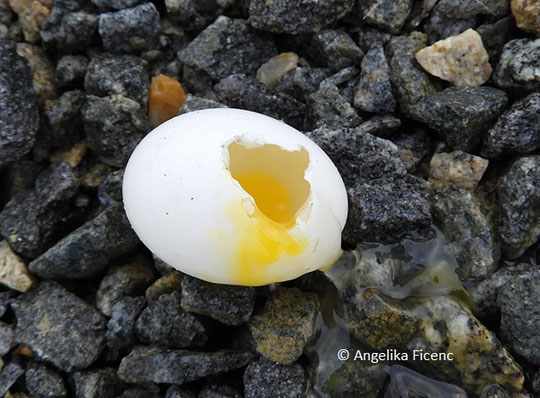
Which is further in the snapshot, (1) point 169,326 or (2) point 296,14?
(2) point 296,14

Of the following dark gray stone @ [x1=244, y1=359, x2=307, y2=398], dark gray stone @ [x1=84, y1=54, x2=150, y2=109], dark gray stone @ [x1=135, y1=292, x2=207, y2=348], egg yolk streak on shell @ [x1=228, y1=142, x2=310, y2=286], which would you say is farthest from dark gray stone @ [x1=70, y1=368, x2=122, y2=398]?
dark gray stone @ [x1=84, y1=54, x2=150, y2=109]

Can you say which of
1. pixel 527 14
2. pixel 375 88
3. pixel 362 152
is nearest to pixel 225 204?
pixel 362 152

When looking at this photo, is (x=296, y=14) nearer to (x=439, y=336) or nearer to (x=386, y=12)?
(x=386, y=12)

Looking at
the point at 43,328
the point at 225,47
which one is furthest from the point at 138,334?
the point at 225,47

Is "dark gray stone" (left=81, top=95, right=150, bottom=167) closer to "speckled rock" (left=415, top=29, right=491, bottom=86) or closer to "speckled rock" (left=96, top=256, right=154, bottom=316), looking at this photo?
"speckled rock" (left=96, top=256, right=154, bottom=316)

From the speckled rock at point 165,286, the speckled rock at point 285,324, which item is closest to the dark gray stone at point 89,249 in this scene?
the speckled rock at point 165,286

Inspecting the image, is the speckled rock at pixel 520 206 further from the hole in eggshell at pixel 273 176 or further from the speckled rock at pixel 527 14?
the hole in eggshell at pixel 273 176
